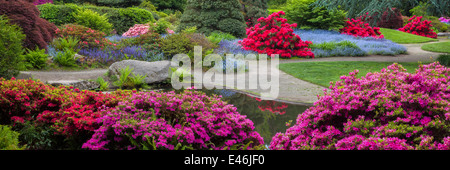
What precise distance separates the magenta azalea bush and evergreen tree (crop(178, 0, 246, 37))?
36.1ft

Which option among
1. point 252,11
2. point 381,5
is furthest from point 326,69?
point 252,11

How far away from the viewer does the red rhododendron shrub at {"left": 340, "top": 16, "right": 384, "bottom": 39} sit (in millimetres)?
17548

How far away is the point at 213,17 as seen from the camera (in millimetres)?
14453

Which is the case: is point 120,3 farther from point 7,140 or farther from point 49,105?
point 7,140

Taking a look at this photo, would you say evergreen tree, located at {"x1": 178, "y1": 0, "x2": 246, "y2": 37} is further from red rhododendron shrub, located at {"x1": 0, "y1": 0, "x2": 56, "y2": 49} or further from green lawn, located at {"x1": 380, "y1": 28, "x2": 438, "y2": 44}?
green lawn, located at {"x1": 380, "y1": 28, "x2": 438, "y2": 44}

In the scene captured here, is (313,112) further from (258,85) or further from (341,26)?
→ (341,26)

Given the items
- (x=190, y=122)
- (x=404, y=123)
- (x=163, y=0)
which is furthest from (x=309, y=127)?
(x=163, y=0)

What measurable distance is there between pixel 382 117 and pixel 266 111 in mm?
2721

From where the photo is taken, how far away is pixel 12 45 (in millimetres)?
6094

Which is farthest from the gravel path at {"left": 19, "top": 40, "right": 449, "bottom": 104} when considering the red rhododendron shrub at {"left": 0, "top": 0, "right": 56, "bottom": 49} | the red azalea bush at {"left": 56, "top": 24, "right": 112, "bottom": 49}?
the red azalea bush at {"left": 56, "top": 24, "right": 112, "bottom": 49}

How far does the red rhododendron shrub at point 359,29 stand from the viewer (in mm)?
17548
